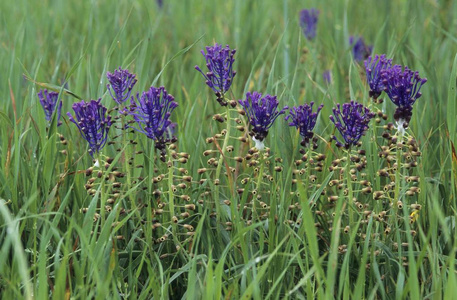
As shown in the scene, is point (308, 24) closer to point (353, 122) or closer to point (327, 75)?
point (327, 75)

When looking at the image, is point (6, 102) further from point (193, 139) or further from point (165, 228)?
point (165, 228)

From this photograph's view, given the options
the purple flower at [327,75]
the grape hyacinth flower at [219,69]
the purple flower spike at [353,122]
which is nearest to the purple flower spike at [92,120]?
the grape hyacinth flower at [219,69]

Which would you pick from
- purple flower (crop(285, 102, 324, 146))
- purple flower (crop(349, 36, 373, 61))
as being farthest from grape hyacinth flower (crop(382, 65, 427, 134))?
purple flower (crop(349, 36, 373, 61))

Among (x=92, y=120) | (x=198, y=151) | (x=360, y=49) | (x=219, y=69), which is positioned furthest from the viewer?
(x=360, y=49)

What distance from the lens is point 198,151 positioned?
2.55m

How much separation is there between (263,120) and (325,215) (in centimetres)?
41

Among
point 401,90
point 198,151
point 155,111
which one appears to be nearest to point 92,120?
point 155,111

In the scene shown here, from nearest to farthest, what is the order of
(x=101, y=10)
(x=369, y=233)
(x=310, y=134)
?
(x=369, y=233), (x=310, y=134), (x=101, y=10)

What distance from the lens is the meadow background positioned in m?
1.94

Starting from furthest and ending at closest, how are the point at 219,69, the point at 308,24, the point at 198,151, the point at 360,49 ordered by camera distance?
the point at 308,24 → the point at 360,49 → the point at 198,151 → the point at 219,69

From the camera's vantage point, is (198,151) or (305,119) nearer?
(305,119)

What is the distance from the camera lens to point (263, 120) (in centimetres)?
216

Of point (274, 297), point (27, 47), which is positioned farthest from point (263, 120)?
point (27, 47)

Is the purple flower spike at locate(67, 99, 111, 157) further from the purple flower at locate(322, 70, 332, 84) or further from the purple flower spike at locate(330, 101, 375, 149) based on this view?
the purple flower at locate(322, 70, 332, 84)
